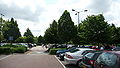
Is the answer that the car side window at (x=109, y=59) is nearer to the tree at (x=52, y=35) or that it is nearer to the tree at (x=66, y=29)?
the tree at (x=66, y=29)

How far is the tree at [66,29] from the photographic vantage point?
109ft

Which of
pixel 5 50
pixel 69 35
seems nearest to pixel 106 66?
pixel 5 50

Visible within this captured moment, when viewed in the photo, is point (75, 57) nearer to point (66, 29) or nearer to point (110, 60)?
point (110, 60)

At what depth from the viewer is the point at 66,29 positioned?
110ft

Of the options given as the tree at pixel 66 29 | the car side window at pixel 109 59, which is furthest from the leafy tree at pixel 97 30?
the car side window at pixel 109 59

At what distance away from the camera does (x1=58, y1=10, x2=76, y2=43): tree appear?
33312 mm

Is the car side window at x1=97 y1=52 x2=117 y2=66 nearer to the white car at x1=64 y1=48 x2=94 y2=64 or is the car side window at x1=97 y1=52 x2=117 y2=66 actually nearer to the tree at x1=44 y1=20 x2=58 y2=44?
the white car at x1=64 y1=48 x2=94 y2=64

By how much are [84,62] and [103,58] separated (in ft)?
11.6

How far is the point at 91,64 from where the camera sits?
29.8ft

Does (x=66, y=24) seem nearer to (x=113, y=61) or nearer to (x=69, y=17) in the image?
(x=69, y=17)

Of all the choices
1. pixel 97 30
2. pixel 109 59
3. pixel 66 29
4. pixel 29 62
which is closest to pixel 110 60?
pixel 109 59

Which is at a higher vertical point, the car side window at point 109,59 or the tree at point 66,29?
the tree at point 66,29

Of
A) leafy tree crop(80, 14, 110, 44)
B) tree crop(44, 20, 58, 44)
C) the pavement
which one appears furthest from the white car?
tree crop(44, 20, 58, 44)

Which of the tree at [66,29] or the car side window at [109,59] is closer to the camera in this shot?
the car side window at [109,59]
